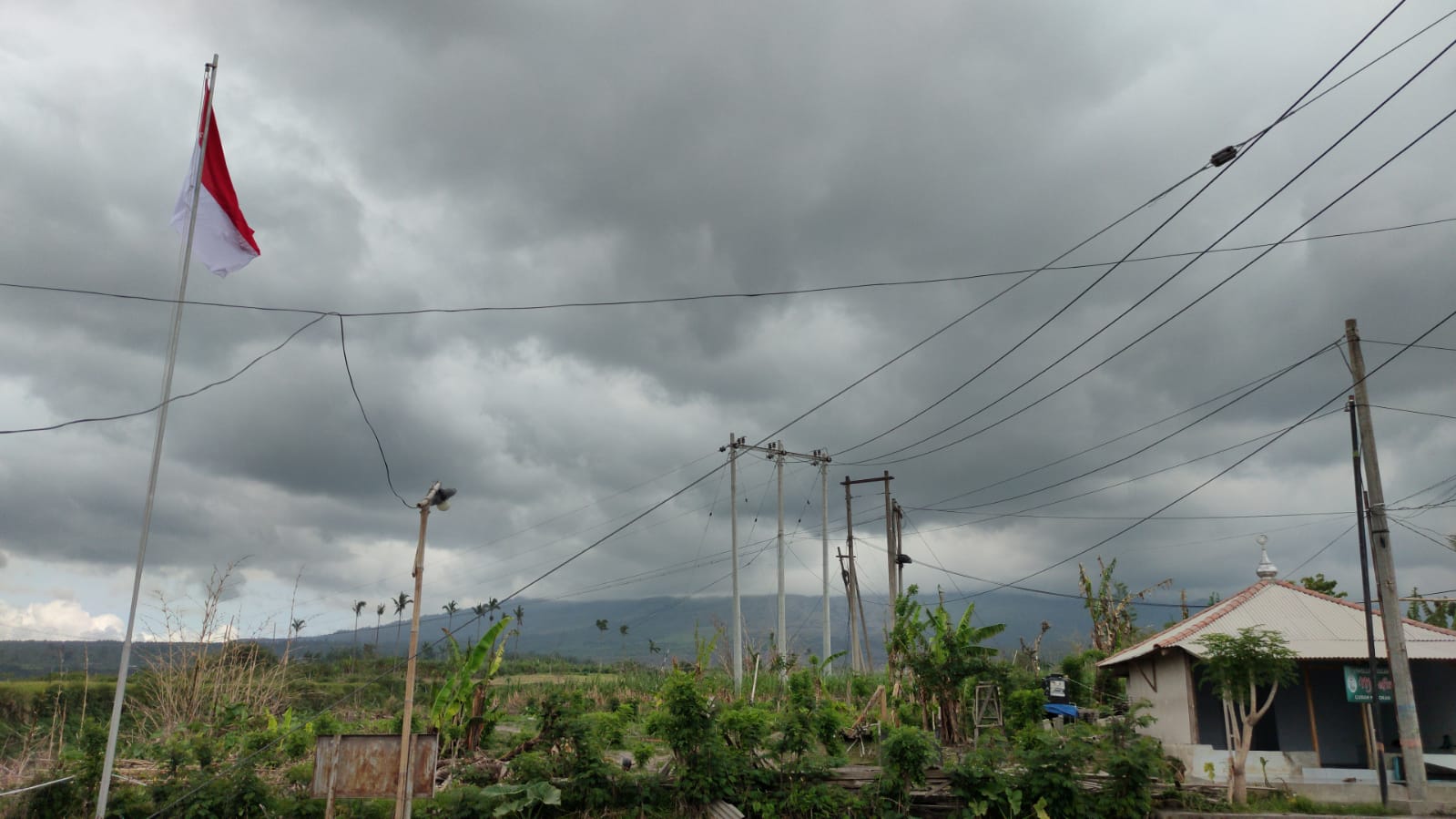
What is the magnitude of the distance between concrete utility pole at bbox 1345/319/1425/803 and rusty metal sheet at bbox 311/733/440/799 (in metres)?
17.2

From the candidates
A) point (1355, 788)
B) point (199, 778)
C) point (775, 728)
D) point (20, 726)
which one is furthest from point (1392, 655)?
point (20, 726)

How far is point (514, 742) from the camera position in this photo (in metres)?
18.9

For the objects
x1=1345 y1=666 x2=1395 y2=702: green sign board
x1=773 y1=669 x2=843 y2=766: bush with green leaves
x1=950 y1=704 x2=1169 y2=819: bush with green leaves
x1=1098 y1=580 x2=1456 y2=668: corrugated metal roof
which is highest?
x1=1098 y1=580 x2=1456 y2=668: corrugated metal roof

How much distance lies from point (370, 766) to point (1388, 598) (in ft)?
61.2

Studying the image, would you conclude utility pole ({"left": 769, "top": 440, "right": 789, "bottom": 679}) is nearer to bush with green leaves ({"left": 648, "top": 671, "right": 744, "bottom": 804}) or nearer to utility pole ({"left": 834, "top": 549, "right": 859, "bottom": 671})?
utility pole ({"left": 834, "top": 549, "right": 859, "bottom": 671})

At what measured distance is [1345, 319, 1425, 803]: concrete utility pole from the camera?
16328 mm

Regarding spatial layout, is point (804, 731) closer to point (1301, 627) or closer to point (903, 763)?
point (903, 763)

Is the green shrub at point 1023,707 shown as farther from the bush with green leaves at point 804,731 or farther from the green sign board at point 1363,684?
the green sign board at point 1363,684

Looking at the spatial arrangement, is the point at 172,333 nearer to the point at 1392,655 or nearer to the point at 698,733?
the point at 698,733

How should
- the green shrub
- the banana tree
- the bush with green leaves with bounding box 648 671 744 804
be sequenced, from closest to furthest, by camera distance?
1. the bush with green leaves with bounding box 648 671 744 804
2. the banana tree
3. the green shrub

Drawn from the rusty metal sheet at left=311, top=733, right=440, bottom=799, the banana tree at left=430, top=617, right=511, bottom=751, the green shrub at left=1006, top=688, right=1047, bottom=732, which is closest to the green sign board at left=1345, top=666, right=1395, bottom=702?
the green shrub at left=1006, top=688, right=1047, bottom=732

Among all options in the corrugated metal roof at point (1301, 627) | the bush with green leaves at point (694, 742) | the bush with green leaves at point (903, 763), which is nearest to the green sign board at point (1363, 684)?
the corrugated metal roof at point (1301, 627)

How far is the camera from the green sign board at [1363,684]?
763 inches

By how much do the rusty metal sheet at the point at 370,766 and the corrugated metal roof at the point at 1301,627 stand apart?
16.7 m
